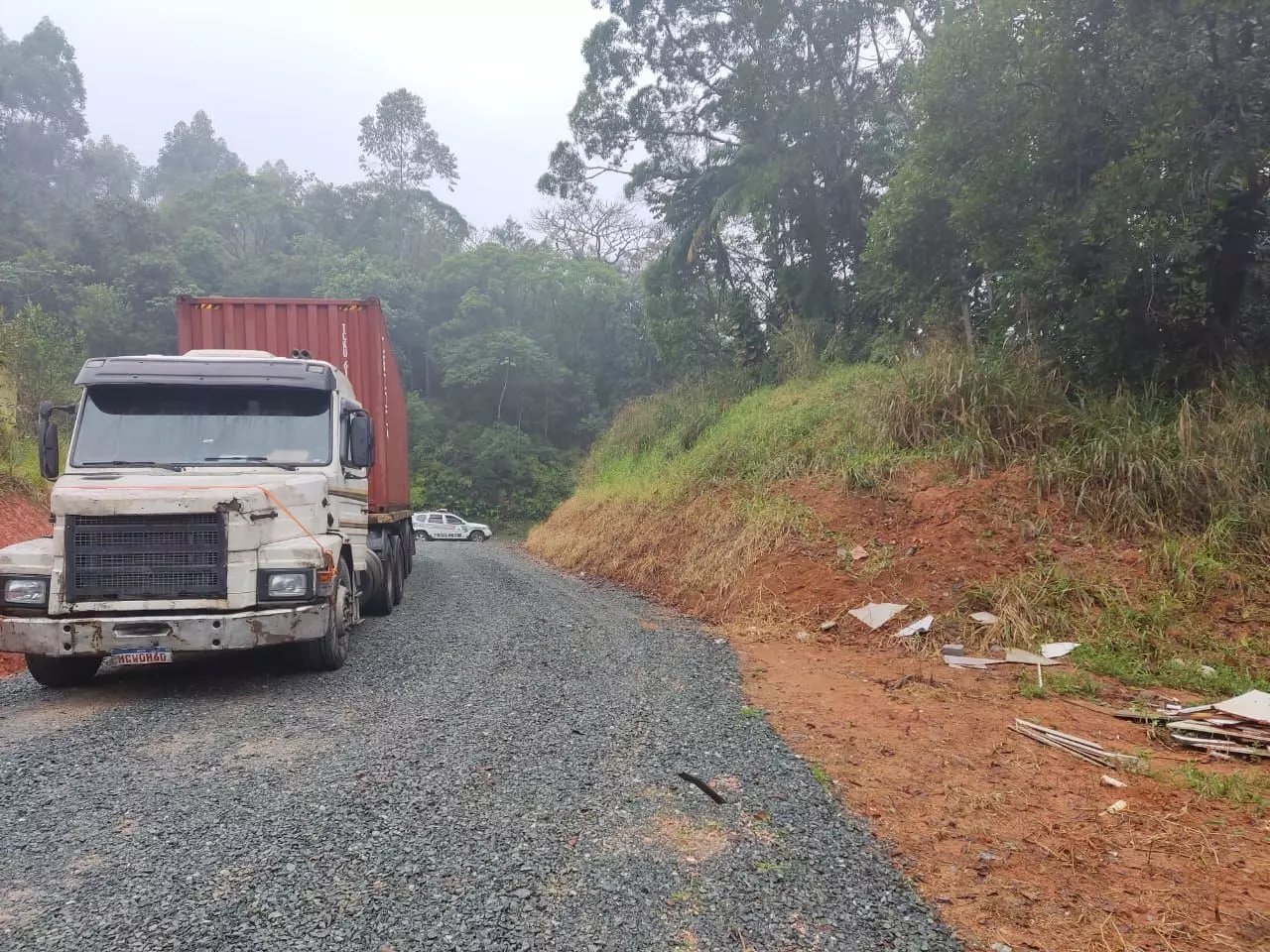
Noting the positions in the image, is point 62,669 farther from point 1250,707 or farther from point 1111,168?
point 1111,168

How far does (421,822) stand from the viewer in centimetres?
327

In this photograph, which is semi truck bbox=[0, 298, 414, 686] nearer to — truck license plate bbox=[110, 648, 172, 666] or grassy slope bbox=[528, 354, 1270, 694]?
truck license plate bbox=[110, 648, 172, 666]

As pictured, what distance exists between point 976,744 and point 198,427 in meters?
6.19

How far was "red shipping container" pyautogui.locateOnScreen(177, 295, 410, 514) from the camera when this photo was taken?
8.47 meters

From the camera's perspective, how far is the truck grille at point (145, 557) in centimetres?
509

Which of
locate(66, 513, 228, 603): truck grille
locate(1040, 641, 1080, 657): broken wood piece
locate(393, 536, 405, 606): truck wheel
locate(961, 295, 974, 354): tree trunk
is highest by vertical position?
locate(961, 295, 974, 354): tree trunk

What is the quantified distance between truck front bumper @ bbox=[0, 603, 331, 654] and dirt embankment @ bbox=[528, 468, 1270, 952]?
3.50m

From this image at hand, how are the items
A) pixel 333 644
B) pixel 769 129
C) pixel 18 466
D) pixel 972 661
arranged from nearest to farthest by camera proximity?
1. pixel 333 644
2. pixel 972 661
3. pixel 18 466
4. pixel 769 129

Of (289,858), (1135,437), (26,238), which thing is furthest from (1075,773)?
(26,238)

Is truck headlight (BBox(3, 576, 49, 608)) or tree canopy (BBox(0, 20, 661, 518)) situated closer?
truck headlight (BBox(3, 576, 49, 608))

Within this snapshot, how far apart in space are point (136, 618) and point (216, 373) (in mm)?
2201

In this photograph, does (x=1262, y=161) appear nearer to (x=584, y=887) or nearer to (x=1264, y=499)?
(x=1264, y=499)

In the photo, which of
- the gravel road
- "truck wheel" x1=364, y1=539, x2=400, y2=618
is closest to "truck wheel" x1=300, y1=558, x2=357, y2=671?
the gravel road

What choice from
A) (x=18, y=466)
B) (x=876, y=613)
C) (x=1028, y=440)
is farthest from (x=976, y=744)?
(x=18, y=466)
